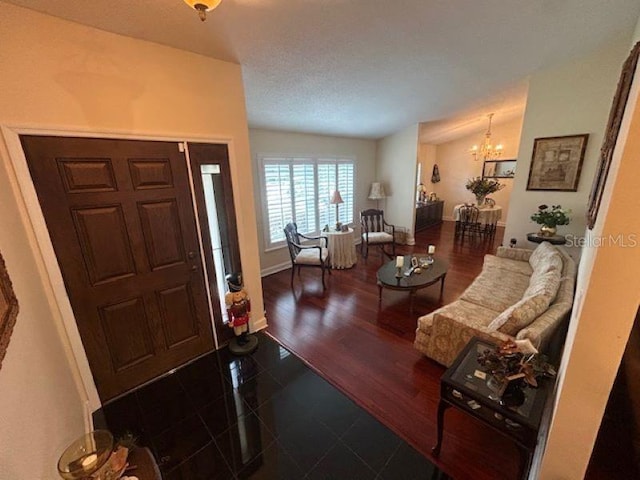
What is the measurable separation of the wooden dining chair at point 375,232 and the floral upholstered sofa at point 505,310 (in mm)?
1956

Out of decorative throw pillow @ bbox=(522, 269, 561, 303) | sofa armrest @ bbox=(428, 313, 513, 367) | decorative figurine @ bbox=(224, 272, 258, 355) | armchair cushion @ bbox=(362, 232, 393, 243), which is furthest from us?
armchair cushion @ bbox=(362, 232, 393, 243)

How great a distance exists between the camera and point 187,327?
7.86 ft

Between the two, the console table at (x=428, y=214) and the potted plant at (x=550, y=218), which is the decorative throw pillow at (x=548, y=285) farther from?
the console table at (x=428, y=214)

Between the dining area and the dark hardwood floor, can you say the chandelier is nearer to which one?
the dining area

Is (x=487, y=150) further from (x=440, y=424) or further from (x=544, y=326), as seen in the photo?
(x=440, y=424)

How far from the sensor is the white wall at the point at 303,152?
414 centimetres

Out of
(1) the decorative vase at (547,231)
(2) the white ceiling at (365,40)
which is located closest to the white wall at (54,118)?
(2) the white ceiling at (365,40)

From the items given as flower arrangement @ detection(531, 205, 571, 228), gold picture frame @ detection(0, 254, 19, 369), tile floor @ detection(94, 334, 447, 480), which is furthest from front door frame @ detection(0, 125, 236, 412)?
flower arrangement @ detection(531, 205, 571, 228)

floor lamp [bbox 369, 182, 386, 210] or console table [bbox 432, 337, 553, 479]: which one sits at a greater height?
floor lamp [bbox 369, 182, 386, 210]

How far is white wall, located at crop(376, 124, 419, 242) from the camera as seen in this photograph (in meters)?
5.51

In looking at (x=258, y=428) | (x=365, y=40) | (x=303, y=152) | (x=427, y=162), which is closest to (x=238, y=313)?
(x=258, y=428)

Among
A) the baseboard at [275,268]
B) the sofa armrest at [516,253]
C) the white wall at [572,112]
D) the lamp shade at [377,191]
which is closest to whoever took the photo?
the white wall at [572,112]

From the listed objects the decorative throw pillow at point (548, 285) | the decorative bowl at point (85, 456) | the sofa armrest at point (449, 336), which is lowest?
the sofa armrest at point (449, 336)

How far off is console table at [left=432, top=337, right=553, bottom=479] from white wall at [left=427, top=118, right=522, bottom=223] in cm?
722
